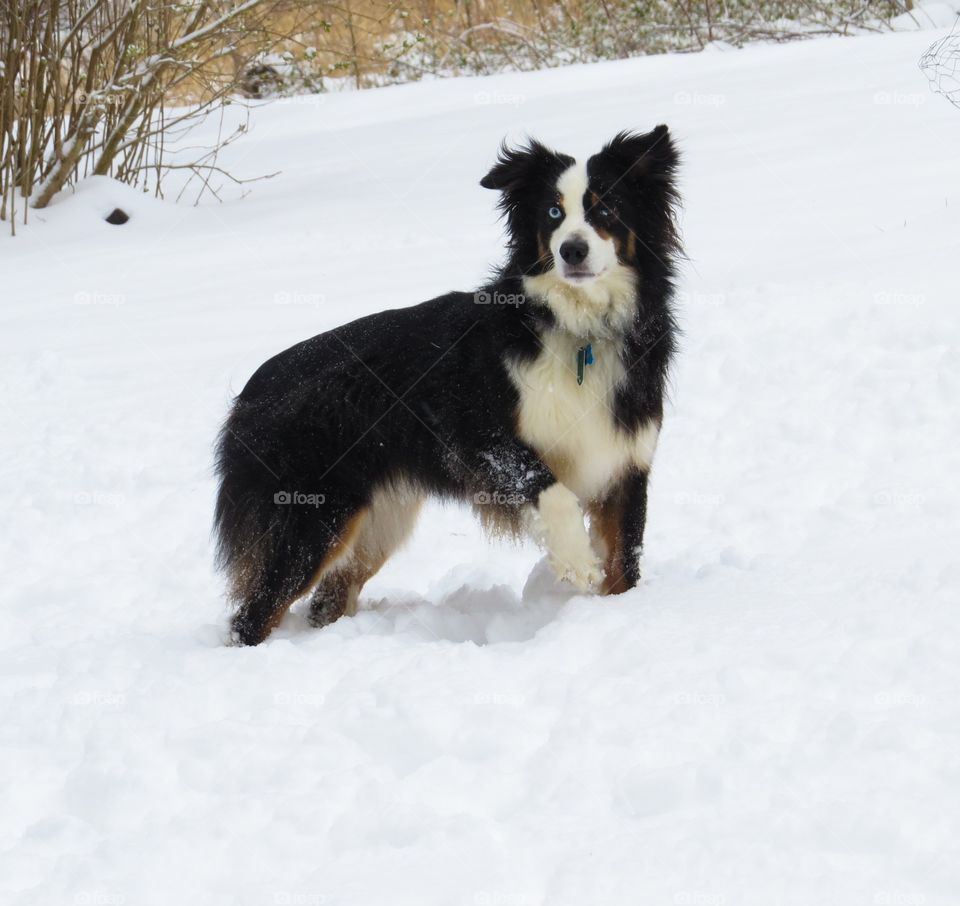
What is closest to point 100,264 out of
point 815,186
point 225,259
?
point 225,259

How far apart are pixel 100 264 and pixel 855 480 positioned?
651 centimetres

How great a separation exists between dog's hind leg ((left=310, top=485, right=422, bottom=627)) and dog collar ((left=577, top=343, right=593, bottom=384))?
84cm

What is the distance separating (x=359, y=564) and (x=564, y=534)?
39.6 inches

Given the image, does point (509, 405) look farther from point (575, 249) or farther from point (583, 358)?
point (575, 249)

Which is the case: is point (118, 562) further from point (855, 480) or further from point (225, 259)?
point (225, 259)

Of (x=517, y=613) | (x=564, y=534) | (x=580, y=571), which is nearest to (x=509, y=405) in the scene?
(x=564, y=534)

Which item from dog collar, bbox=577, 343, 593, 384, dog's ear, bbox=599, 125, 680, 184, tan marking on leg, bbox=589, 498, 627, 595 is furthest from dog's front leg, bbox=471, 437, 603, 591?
dog's ear, bbox=599, 125, 680, 184

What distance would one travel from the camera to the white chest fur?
158 inches

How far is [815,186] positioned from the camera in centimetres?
880

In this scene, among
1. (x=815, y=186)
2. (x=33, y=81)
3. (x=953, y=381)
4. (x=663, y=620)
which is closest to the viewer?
(x=663, y=620)

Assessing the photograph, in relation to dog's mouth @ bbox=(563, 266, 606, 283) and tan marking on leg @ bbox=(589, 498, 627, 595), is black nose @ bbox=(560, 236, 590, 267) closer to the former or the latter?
dog's mouth @ bbox=(563, 266, 606, 283)

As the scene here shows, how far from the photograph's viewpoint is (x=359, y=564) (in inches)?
182

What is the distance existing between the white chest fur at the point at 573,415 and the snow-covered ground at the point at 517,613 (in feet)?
1.55

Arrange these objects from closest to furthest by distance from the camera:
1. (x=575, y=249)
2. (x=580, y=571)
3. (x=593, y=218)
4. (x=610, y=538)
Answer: (x=575, y=249) → (x=593, y=218) → (x=580, y=571) → (x=610, y=538)
